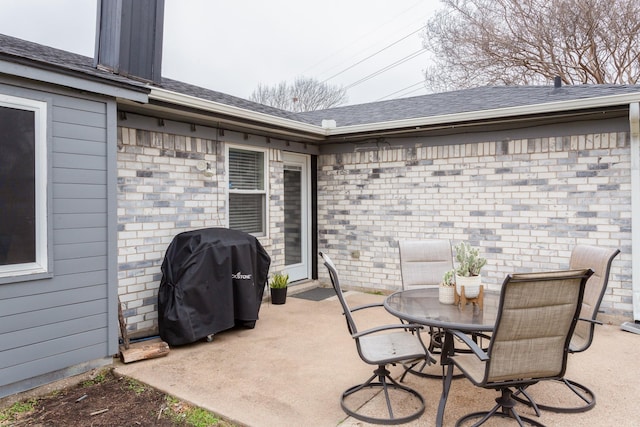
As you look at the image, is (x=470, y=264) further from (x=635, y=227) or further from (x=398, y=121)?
(x=398, y=121)

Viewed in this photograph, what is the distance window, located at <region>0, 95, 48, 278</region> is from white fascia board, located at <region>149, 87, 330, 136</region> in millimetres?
1135

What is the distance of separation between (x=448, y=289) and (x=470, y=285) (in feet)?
0.51

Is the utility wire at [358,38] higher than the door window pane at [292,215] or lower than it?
higher

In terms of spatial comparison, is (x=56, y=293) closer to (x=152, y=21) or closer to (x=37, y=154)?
(x=37, y=154)

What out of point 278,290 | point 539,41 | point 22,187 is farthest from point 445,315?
point 539,41

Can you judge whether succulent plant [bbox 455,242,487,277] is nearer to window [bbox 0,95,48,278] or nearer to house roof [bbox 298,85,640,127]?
house roof [bbox 298,85,640,127]

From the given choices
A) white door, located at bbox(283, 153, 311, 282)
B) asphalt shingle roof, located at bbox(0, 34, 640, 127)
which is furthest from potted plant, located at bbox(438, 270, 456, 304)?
white door, located at bbox(283, 153, 311, 282)

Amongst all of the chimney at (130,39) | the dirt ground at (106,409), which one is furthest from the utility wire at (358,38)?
the dirt ground at (106,409)

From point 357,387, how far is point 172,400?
132cm

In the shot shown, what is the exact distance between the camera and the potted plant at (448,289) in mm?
3193

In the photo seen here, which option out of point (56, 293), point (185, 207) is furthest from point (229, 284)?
point (56, 293)

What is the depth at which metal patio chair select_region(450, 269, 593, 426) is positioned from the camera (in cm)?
226

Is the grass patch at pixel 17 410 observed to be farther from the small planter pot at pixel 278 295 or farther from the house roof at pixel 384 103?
the small planter pot at pixel 278 295

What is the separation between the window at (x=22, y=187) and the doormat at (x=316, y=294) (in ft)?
12.1
